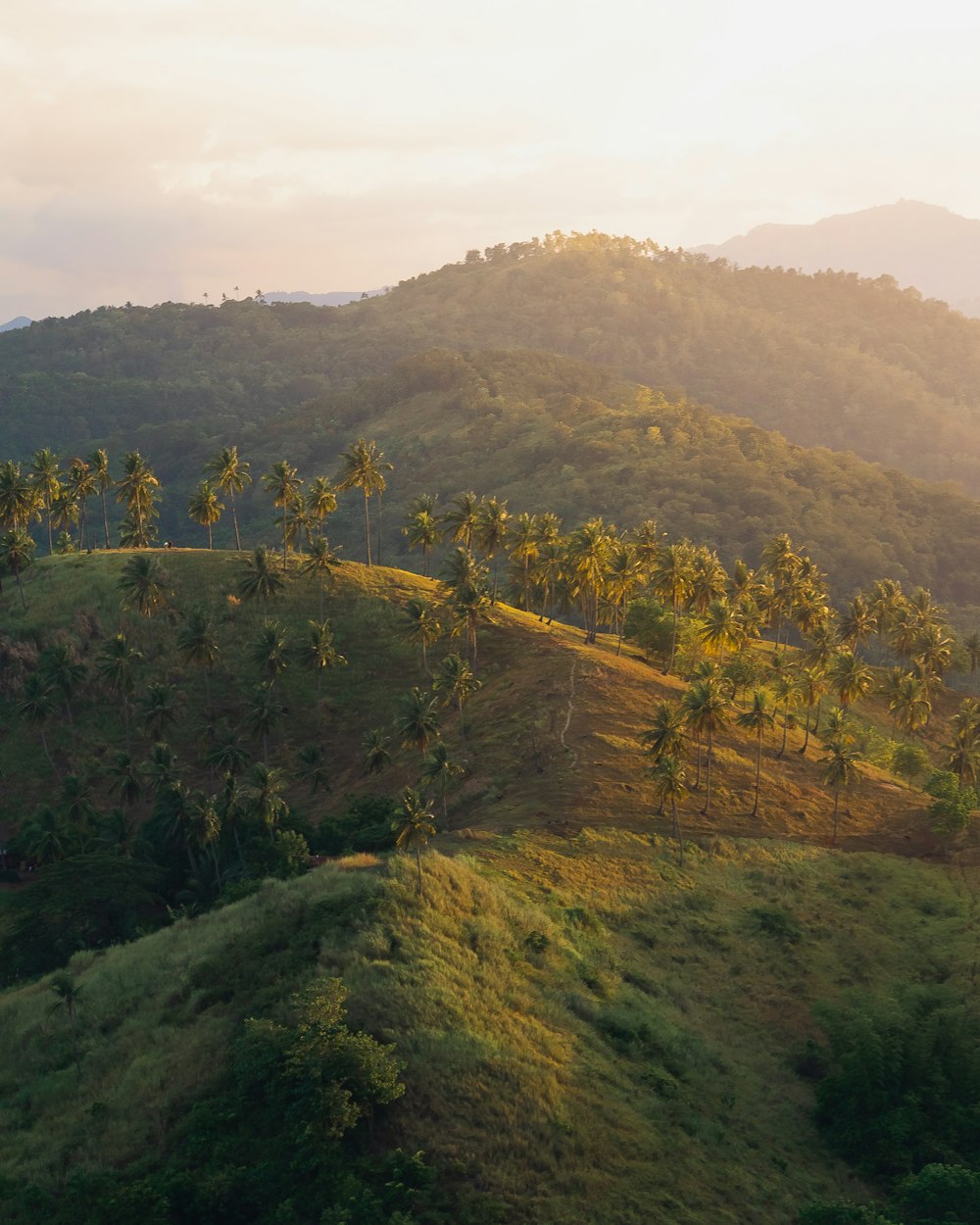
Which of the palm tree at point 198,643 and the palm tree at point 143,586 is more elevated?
the palm tree at point 143,586

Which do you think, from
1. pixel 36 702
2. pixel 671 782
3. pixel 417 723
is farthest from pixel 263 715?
pixel 671 782

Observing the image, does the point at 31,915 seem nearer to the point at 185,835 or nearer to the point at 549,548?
the point at 185,835

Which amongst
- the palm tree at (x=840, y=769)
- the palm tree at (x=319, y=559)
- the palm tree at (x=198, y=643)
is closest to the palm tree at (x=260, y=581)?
the palm tree at (x=319, y=559)

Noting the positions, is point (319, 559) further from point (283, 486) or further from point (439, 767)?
point (439, 767)

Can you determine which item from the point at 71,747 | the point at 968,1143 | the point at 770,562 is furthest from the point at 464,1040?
the point at 770,562

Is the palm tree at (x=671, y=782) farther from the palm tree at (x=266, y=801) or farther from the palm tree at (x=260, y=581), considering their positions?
the palm tree at (x=260, y=581)

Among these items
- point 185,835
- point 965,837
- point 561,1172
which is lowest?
point 965,837
